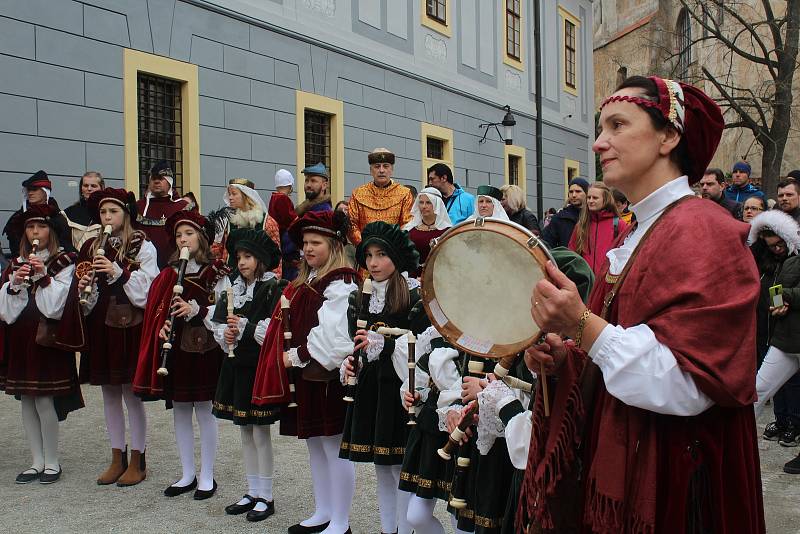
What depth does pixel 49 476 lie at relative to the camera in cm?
570

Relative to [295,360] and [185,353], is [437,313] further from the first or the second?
[185,353]

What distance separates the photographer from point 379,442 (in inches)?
163

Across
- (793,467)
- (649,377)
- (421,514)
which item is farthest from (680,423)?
(793,467)

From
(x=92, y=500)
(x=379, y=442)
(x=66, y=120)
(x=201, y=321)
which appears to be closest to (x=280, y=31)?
(x=66, y=120)

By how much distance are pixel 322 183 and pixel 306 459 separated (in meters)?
3.03

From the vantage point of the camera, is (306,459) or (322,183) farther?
(322,183)

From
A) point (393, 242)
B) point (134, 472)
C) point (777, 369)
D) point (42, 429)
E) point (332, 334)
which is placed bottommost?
point (134, 472)

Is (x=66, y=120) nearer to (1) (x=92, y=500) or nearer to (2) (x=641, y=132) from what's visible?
(1) (x=92, y=500)

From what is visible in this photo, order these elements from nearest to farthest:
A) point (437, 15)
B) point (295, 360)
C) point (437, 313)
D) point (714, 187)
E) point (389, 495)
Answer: point (437, 313)
point (389, 495)
point (295, 360)
point (714, 187)
point (437, 15)

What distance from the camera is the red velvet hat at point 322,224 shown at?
4719 millimetres

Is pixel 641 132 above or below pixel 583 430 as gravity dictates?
above

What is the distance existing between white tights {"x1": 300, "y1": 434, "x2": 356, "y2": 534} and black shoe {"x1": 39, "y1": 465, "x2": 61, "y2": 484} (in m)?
2.14

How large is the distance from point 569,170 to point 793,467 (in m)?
18.9

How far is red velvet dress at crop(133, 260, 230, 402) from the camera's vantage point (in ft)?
17.4
